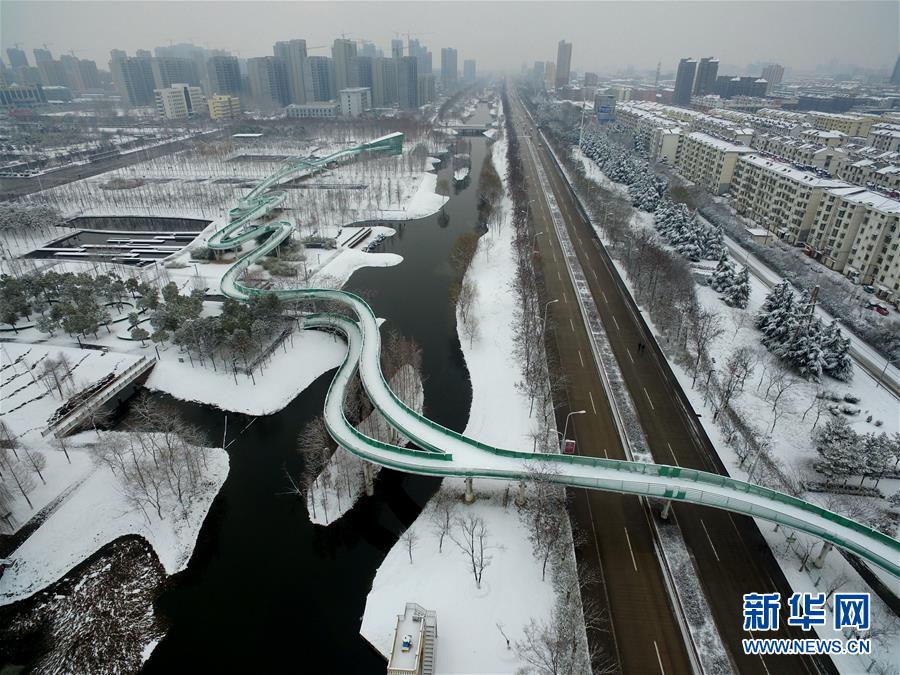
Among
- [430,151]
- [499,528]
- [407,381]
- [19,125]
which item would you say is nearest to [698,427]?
[499,528]

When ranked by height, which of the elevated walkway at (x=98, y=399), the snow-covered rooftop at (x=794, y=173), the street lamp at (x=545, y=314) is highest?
the snow-covered rooftop at (x=794, y=173)

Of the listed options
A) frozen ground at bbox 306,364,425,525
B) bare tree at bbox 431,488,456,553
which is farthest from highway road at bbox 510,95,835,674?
frozen ground at bbox 306,364,425,525

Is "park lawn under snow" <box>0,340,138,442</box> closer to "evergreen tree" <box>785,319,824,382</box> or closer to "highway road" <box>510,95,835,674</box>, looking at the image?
"highway road" <box>510,95,835,674</box>

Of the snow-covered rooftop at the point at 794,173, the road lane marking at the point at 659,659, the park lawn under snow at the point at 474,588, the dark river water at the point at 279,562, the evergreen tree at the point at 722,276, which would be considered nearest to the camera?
the road lane marking at the point at 659,659

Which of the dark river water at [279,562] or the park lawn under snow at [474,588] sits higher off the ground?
the park lawn under snow at [474,588]

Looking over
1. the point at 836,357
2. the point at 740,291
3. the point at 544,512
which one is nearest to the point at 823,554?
the point at 544,512

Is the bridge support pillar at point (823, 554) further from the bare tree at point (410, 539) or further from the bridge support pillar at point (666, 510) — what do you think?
the bare tree at point (410, 539)

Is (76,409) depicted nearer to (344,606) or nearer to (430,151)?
(344,606)
